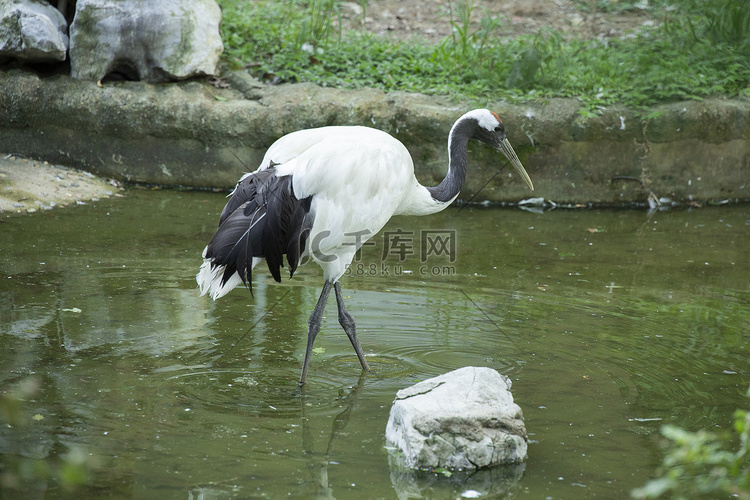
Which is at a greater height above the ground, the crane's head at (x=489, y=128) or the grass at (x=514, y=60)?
the grass at (x=514, y=60)

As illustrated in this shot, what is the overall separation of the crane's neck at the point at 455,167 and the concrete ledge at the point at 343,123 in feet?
8.81

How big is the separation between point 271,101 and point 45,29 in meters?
2.21

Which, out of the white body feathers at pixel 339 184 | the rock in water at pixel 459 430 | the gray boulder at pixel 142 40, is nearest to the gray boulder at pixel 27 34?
the gray boulder at pixel 142 40

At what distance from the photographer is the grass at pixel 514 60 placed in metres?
7.88

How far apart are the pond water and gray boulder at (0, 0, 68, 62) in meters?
1.74

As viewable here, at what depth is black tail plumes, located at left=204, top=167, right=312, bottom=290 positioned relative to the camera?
12.7ft

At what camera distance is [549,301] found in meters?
5.18

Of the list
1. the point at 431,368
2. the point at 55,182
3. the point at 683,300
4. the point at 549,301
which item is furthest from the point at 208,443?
the point at 55,182

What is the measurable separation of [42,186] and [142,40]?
5.90 feet

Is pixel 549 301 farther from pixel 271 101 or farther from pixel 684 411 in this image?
pixel 271 101

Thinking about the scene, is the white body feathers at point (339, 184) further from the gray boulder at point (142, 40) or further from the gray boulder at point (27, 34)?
the gray boulder at point (27, 34)

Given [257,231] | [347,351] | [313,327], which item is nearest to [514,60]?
[347,351]

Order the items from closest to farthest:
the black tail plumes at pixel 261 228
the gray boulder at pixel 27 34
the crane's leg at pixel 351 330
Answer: the black tail plumes at pixel 261 228 → the crane's leg at pixel 351 330 → the gray boulder at pixel 27 34

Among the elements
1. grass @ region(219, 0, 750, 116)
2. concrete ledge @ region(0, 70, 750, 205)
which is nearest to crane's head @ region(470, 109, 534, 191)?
concrete ledge @ region(0, 70, 750, 205)
